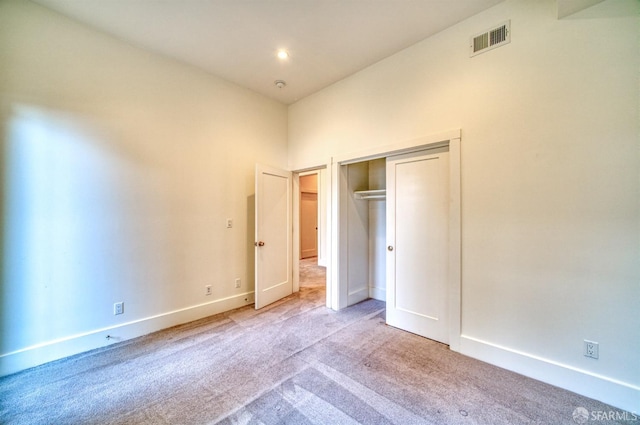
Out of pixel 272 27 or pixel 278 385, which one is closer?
pixel 278 385

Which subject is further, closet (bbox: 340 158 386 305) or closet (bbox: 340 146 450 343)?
closet (bbox: 340 158 386 305)

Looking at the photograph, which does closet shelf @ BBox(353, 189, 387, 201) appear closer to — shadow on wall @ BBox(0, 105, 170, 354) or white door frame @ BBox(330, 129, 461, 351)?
white door frame @ BBox(330, 129, 461, 351)

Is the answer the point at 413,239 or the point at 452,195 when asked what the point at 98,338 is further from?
the point at 452,195

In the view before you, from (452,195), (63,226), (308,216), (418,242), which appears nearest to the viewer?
(63,226)

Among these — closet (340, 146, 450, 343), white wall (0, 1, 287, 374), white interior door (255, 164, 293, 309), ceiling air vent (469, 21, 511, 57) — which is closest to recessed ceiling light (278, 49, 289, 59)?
white wall (0, 1, 287, 374)

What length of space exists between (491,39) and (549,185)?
142 centimetres

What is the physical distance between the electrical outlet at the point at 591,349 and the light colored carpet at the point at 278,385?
12.5 inches

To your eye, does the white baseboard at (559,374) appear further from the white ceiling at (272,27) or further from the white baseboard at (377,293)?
the white ceiling at (272,27)

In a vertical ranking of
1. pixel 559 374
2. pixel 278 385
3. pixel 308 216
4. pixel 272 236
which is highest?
pixel 308 216

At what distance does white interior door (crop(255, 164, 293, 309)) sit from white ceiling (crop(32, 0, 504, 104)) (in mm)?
1460

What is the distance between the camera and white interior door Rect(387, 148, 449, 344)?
2.56 metres

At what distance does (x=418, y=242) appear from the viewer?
2.76 m

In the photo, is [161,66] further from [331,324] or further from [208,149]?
[331,324]

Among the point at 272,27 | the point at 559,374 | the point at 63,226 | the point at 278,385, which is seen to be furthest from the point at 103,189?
the point at 559,374
